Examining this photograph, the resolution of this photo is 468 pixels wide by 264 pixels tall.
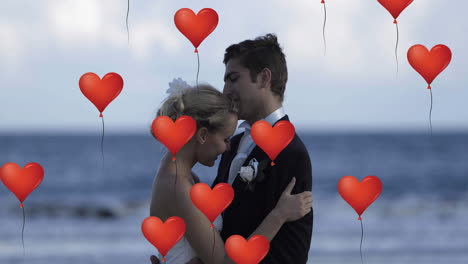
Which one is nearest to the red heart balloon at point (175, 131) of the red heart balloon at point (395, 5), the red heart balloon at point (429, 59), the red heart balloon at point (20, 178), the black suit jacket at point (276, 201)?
the black suit jacket at point (276, 201)

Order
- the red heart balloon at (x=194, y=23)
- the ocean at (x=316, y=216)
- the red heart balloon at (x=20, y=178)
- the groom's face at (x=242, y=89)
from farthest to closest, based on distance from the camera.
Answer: the ocean at (x=316, y=216) → the red heart balloon at (x=20, y=178) → the red heart balloon at (x=194, y=23) → the groom's face at (x=242, y=89)

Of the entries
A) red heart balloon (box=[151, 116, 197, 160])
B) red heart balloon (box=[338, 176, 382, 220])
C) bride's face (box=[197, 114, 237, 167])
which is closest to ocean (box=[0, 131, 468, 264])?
red heart balloon (box=[151, 116, 197, 160])

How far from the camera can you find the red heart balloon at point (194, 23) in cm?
360

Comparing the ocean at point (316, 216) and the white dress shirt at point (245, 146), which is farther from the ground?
the white dress shirt at point (245, 146)

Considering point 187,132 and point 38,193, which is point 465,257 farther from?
point 38,193

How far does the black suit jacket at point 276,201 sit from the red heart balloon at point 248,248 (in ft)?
0.49

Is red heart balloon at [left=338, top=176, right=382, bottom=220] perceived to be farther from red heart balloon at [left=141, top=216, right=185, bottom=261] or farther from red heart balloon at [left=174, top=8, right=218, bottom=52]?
red heart balloon at [left=174, top=8, right=218, bottom=52]

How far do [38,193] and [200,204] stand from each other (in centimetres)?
1898

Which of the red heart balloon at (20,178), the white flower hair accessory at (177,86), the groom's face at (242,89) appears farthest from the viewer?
the red heart balloon at (20,178)

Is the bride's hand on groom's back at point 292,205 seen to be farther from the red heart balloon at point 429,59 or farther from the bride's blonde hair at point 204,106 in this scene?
the red heart balloon at point 429,59

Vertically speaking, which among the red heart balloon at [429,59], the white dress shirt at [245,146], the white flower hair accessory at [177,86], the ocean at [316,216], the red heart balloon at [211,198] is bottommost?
the ocean at [316,216]

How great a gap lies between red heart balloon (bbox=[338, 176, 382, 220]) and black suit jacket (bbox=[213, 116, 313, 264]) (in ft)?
1.48

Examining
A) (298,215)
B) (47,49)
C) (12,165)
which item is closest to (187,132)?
(298,215)

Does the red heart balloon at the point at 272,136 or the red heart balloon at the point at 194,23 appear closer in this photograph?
the red heart balloon at the point at 272,136
